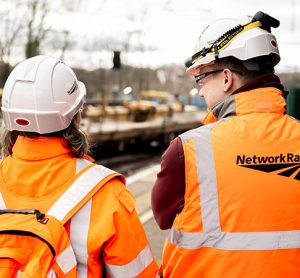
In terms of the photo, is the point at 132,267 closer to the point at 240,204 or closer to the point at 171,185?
the point at 171,185

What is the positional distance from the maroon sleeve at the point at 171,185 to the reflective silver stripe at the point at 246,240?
0.14 metres

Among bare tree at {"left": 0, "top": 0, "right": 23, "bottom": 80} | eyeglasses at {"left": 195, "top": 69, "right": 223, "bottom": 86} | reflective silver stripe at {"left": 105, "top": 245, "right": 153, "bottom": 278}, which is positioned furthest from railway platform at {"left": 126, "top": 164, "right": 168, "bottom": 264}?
bare tree at {"left": 0, "top": 0, "right": 23, "bottom": 80}

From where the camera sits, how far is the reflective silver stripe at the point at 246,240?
7.28 feet

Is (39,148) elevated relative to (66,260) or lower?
elevated

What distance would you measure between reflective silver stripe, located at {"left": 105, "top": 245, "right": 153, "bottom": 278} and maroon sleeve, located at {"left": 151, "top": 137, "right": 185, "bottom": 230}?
0.20m

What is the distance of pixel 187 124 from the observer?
3734 centimetres

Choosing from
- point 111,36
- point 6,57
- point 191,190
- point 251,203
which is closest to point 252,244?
point 251,203

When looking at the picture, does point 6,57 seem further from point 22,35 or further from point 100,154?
point 100,154

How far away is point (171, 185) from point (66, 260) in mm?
480

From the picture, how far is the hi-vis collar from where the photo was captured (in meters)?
2.45

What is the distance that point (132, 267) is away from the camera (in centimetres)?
238

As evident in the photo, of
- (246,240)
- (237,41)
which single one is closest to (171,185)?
(246,240)

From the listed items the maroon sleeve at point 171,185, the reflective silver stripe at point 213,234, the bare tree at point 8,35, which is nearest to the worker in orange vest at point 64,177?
the maroon sleeve at point 171,185

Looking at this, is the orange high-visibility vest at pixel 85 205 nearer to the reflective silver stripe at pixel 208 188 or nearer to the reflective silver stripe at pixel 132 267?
the reflective silver stripe at pixel 132 267
